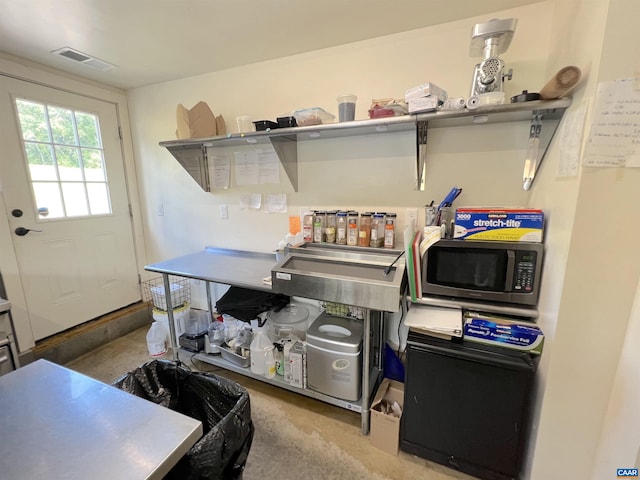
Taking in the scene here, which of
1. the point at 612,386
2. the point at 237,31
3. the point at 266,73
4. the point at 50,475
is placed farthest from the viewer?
the point at 266,73

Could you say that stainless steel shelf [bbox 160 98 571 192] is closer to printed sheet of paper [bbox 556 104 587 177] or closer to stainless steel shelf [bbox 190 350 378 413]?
printed sheet of paper [bbox 556 104 587 177]

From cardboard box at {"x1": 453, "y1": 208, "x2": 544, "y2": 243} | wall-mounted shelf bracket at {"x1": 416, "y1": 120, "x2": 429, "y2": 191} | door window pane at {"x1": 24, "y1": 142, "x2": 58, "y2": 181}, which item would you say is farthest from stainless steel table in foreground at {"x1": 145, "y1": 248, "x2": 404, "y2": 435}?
door window pane at {"x1": 24, "y1": 142, "x2": 58, "y2": 181}

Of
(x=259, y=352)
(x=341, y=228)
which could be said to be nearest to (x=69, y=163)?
(x=259, y=352)

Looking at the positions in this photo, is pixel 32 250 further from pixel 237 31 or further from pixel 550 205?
pixel 550 205

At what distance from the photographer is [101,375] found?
2.14 meters

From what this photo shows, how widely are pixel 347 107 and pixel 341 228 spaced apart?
2.39 feet

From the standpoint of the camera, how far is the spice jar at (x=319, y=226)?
194 centimetres

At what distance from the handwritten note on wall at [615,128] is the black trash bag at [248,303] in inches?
66.1

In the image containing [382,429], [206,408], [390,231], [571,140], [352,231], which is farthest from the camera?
[352,231]

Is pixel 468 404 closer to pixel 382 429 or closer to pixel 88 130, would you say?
pixel 382 429

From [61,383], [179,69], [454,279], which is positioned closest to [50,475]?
[61,383]

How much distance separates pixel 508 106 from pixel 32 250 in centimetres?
320

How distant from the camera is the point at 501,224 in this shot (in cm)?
130

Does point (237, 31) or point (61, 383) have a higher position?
point (237, 31)
